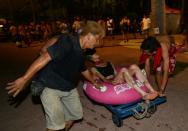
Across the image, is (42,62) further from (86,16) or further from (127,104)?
(86,16)

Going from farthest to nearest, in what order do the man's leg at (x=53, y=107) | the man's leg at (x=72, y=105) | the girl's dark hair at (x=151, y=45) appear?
the girl's dark hair at (x=151, y=45), the man's leg at (x=72, y=105), the man's leg at (x=53, y=107)

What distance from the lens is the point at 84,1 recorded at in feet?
108

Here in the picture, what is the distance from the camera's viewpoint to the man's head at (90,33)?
3.82 metres

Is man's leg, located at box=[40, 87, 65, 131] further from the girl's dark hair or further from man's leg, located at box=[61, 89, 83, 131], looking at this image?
the girl's dark hair

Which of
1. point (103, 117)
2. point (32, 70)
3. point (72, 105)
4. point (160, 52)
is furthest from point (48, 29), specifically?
point (32, 70)

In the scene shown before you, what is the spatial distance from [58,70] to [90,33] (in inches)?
24.9

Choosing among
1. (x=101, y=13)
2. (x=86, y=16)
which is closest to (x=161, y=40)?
(x=101, y=13)

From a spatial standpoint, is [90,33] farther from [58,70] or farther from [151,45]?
[151,45]

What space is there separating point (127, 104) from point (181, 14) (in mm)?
17853

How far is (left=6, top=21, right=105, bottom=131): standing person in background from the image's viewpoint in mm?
3676

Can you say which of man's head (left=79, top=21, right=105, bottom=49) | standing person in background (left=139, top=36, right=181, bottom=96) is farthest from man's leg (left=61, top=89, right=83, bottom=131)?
standing person in background (left=139, top=36, right=181, bottom=96)

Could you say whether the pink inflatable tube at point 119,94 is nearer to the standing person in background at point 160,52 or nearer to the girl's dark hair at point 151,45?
the standing person in background at point 160,52

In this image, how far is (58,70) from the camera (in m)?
3.99

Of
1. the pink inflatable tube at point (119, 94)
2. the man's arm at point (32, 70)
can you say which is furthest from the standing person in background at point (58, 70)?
the pink inflatable tube at point (119, 94)
